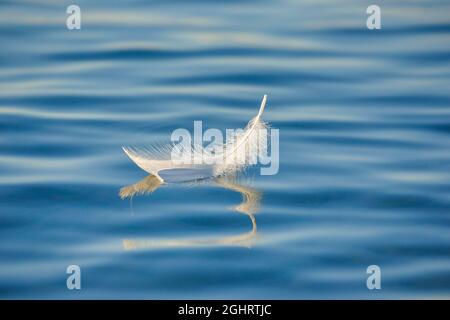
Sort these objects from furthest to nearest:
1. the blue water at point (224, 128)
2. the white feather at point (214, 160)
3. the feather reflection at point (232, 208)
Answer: the white feather at point (214, 160)
the feather reflection at point (232, 208)
the blue water at point (224, 128)

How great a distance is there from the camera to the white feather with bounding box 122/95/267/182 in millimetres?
6094

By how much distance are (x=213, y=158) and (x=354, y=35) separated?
3.77 meters

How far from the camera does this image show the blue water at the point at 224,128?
520 cm

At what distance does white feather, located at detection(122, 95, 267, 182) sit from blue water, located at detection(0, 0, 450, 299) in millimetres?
99

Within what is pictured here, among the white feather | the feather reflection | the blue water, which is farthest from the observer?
the white feather

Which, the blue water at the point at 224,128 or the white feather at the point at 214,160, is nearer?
the blue water at the point at 224,128

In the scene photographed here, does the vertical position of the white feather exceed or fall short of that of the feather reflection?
it exceeds it

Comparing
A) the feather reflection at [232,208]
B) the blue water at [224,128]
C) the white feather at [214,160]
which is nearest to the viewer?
the blue water at [224,128]

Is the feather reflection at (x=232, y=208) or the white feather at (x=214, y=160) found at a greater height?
the white feather at (x=214, y=160)

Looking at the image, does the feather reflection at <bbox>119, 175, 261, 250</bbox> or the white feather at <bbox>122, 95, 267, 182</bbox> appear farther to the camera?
the white feather at <bbox>122, 95, 267, 182</bbox>

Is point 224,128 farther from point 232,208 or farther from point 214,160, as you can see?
point 232,208

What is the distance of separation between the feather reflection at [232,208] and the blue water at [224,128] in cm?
1

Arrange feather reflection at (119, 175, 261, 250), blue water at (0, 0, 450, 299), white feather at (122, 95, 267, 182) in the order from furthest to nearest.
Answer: white feather at (122, 95, 267, 182) < feather reflection at (119, 175, 261, 250) < blue water at (0, 0, 450, 299)

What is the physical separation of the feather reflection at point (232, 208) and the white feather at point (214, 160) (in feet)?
0.25
